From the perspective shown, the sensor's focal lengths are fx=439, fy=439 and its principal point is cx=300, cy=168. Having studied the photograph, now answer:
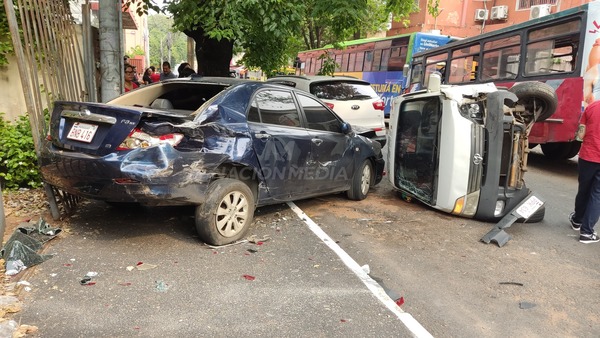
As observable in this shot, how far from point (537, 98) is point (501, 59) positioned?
517cm

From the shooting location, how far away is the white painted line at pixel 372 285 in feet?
9.79

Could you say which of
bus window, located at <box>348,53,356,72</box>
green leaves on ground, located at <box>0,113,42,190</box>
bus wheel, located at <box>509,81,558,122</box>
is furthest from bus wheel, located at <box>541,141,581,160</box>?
bus window, located at <box>348,53,356,72</box>

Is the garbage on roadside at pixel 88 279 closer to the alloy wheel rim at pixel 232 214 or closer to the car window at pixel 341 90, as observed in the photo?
the alloy wheel rim at pixel 232 214

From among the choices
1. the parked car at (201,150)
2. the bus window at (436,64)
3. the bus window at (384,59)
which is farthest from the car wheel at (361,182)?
the bus window at (384,59)

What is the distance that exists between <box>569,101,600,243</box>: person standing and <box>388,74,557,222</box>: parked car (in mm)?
545

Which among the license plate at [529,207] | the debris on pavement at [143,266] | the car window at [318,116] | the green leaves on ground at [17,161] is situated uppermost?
the car window at [318,116]

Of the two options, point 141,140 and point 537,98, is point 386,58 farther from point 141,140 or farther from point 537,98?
point 141,140

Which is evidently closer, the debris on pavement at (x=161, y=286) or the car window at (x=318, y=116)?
the debris on pavement at (x=161, y=286)

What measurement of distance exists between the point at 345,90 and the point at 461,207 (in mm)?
4078

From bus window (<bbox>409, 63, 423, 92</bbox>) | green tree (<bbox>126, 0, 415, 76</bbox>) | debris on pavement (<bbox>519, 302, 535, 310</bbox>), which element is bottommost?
debris on pavement (<bbox>519, 302, 535, 310</bbox>)

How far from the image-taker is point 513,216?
498cm

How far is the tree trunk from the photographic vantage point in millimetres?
9930

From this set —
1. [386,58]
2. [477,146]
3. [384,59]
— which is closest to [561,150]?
[477,146]

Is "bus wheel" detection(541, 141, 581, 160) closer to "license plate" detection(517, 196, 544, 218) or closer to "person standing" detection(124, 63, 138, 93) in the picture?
"license plate" detection(517, 196, 544, 218)
